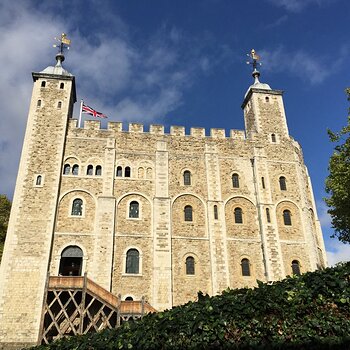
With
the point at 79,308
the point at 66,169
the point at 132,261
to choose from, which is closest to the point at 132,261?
the point at 132,261

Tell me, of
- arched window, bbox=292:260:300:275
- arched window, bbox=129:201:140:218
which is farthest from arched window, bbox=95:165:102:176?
arched window, bbox=292:260:300:275

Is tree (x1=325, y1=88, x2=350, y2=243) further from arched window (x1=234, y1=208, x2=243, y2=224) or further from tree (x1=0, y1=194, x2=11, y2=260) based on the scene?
tree (x1=0, y1=194, x2=11, y2=260)

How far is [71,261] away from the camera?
23578mm

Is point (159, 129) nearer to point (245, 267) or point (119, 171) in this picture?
point (119, 171)

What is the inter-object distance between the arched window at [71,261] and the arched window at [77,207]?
7.50 feet

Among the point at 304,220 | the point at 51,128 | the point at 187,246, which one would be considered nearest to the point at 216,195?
the point at 187,246

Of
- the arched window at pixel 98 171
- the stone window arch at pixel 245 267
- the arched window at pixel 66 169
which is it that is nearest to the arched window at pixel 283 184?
the stone window arch at pixel 245 267

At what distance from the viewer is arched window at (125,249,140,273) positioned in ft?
77.8

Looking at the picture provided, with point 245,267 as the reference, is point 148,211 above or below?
above

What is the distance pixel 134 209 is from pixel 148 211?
97 centimetres

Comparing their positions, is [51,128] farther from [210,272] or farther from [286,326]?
[286,326]

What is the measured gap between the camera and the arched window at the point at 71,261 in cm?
2336

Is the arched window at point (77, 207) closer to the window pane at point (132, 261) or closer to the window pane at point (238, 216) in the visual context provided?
the window pane at point (132, 261)

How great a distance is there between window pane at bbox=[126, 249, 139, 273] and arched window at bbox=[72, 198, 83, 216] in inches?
165
